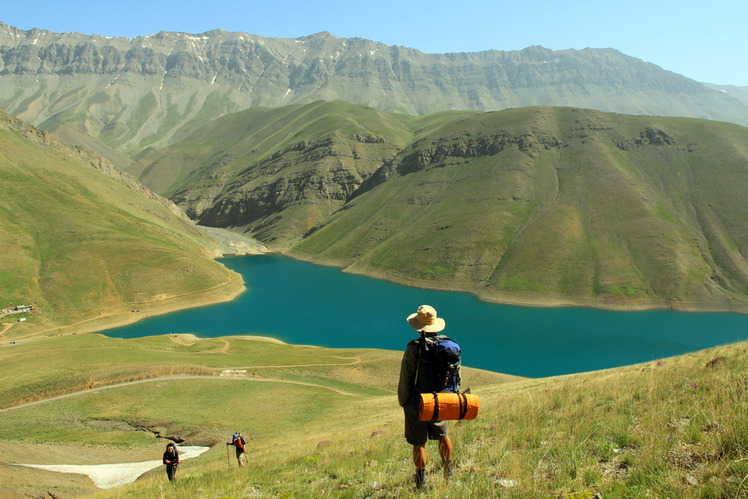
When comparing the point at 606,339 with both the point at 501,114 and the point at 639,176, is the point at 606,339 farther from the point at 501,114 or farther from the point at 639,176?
the point at 501,114

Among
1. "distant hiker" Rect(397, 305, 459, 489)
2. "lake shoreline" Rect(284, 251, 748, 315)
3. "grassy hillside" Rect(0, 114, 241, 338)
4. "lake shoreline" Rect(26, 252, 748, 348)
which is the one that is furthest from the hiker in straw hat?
"lake shoreline" Rect(284, 251, 748, 315)

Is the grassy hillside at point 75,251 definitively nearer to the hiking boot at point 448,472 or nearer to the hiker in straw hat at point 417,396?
the hiker in straw hat at point 417,396

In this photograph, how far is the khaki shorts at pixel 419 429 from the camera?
719 centimetres

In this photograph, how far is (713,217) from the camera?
110 meters

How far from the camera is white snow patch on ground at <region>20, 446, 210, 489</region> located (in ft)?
64.1

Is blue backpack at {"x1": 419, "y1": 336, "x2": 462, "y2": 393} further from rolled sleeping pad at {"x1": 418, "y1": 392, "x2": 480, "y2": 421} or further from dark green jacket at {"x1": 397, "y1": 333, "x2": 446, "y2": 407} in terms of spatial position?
rolled sleeping pad at {"x1": 418, "y1": 392, "x2": 480, "y2": 421}

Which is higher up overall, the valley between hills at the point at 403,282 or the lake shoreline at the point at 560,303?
the valley between hills at the point at 403,282

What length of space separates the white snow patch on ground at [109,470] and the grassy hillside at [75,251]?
60.9 meters

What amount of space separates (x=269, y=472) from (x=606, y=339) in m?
74.0

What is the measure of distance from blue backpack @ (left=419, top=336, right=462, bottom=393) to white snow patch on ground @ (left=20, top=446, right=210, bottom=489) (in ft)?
61.6

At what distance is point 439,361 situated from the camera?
7023 mm

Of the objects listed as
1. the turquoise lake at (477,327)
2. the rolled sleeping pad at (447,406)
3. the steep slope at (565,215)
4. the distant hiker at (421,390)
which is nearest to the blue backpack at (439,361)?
the distant hiker at (421,390)

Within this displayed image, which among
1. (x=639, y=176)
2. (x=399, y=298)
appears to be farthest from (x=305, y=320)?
(x=639, y=176)

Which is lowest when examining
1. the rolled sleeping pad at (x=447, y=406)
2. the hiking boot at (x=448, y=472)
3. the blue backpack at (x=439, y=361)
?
the hiking boot at (x=448, y=472)
